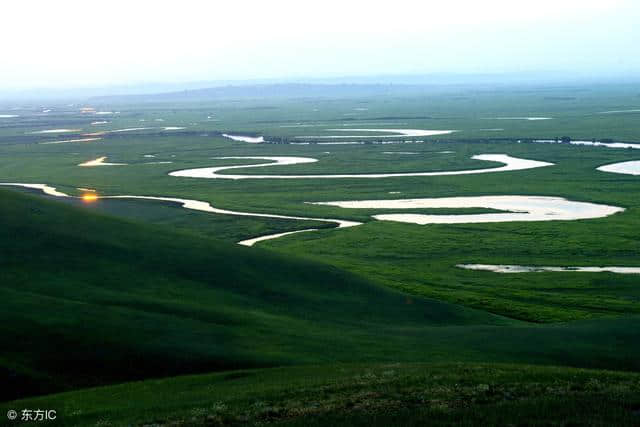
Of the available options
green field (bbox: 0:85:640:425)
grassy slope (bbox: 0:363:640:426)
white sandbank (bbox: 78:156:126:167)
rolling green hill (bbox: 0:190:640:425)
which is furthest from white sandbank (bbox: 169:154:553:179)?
grassy slope (bbox: 0:363:640:426)

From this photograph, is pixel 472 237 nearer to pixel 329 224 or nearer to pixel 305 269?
pixel 329 224

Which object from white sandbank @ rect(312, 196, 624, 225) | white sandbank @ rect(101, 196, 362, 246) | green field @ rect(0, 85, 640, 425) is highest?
green field @ rect(0, 85, 640, 425)

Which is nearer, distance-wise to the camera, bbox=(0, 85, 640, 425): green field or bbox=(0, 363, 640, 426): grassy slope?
bbox=(0, 363, 640, 426): grassy slope

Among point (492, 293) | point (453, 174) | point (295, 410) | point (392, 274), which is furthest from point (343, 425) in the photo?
point (453, 174)

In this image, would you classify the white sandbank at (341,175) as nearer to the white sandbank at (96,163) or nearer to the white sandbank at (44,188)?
the white sandbank at (96,163)

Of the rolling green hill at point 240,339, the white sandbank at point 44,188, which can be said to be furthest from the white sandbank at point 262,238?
the white sandbank at point 44,188

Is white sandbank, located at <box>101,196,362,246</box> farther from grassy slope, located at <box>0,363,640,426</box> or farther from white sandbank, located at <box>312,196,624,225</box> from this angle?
grassy slope, located at <box>0,363,640,426</box>
